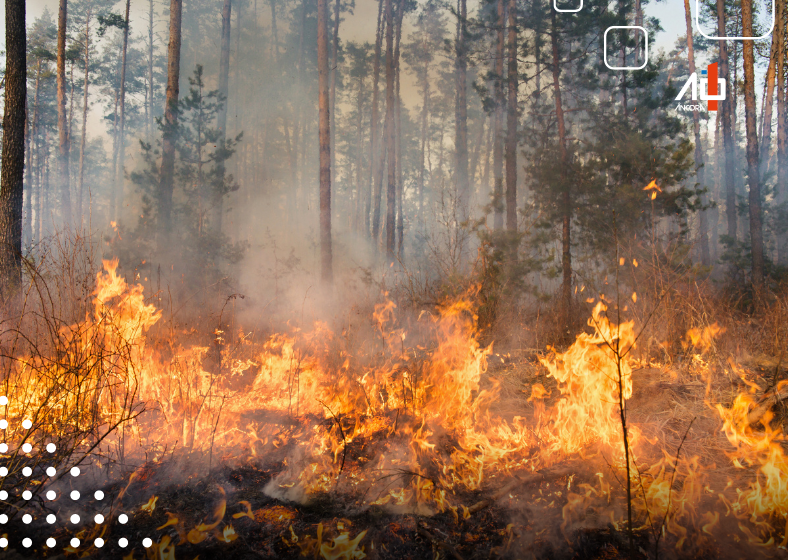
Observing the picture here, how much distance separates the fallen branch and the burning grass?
0.6 inches

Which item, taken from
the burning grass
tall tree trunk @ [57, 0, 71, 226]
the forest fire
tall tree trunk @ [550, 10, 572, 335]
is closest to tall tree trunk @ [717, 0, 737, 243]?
the forest fire

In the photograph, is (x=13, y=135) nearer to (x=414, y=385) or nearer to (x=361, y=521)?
(x=414, y=385)

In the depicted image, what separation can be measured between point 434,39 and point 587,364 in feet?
80.8

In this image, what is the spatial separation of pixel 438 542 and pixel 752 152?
12.9 metres

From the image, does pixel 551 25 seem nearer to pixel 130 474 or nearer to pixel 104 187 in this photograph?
pixel 130 474

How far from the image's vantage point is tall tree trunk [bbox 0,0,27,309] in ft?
19.5

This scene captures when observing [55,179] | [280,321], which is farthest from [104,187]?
[280,321]

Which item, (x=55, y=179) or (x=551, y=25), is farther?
(x=55, y=179)

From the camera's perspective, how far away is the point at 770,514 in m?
2.38

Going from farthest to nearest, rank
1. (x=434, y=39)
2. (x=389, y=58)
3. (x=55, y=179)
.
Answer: (x=55, y=179)
(x=434, y=39)
(x=389, y=58)

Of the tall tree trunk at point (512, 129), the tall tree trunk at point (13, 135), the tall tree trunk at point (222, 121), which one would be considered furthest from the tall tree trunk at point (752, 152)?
the tall tree trunk at point (13, 135)

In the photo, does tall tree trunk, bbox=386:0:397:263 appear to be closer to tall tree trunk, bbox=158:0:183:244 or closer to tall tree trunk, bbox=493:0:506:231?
tall tree trunk, bbox=493:0:506:231

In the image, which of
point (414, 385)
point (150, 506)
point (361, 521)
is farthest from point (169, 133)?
point (361, 521)

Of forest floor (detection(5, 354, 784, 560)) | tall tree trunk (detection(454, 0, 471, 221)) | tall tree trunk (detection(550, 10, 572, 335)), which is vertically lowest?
forest floor (detection(5, 354, 784, 560))
